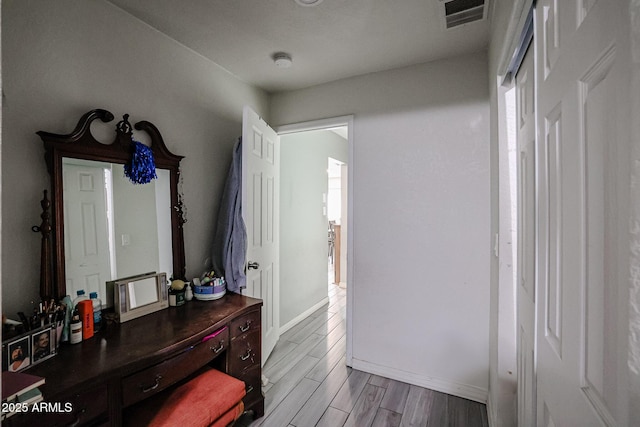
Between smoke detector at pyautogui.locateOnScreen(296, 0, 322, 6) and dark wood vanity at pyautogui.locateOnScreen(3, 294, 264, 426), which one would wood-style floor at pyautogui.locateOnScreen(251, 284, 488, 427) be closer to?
dark wood vanity at pyautogui.locateOnScreen(3, 294, 264, 426)

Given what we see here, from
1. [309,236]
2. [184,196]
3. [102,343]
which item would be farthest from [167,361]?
[309,236]

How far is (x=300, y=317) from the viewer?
3479 millimetres

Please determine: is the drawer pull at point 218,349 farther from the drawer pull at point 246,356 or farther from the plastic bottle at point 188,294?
the plastic bottle at point 188,294

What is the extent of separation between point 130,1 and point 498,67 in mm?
1998

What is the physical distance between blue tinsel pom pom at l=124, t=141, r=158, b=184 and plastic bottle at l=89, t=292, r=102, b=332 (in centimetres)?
65

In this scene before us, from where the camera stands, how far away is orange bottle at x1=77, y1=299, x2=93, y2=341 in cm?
138

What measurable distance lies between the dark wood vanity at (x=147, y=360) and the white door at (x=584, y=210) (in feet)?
4.72

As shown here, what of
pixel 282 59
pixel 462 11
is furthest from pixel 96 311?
pixel 462 11

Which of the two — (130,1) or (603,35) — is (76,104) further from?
(603,35)

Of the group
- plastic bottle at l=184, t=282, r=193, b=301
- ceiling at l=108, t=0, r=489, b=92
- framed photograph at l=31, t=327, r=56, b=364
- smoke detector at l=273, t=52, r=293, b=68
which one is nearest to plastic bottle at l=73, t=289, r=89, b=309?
framed photograph at l=31, t=327, r=56, b=364

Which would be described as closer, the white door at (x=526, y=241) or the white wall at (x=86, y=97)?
the white door at (x=526, y=241)

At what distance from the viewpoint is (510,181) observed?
1.45 meters

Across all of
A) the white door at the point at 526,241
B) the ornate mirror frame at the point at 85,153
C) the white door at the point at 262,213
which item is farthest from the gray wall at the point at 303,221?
the white door at the point at 526,241

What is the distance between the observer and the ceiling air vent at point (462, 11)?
1622 mm
